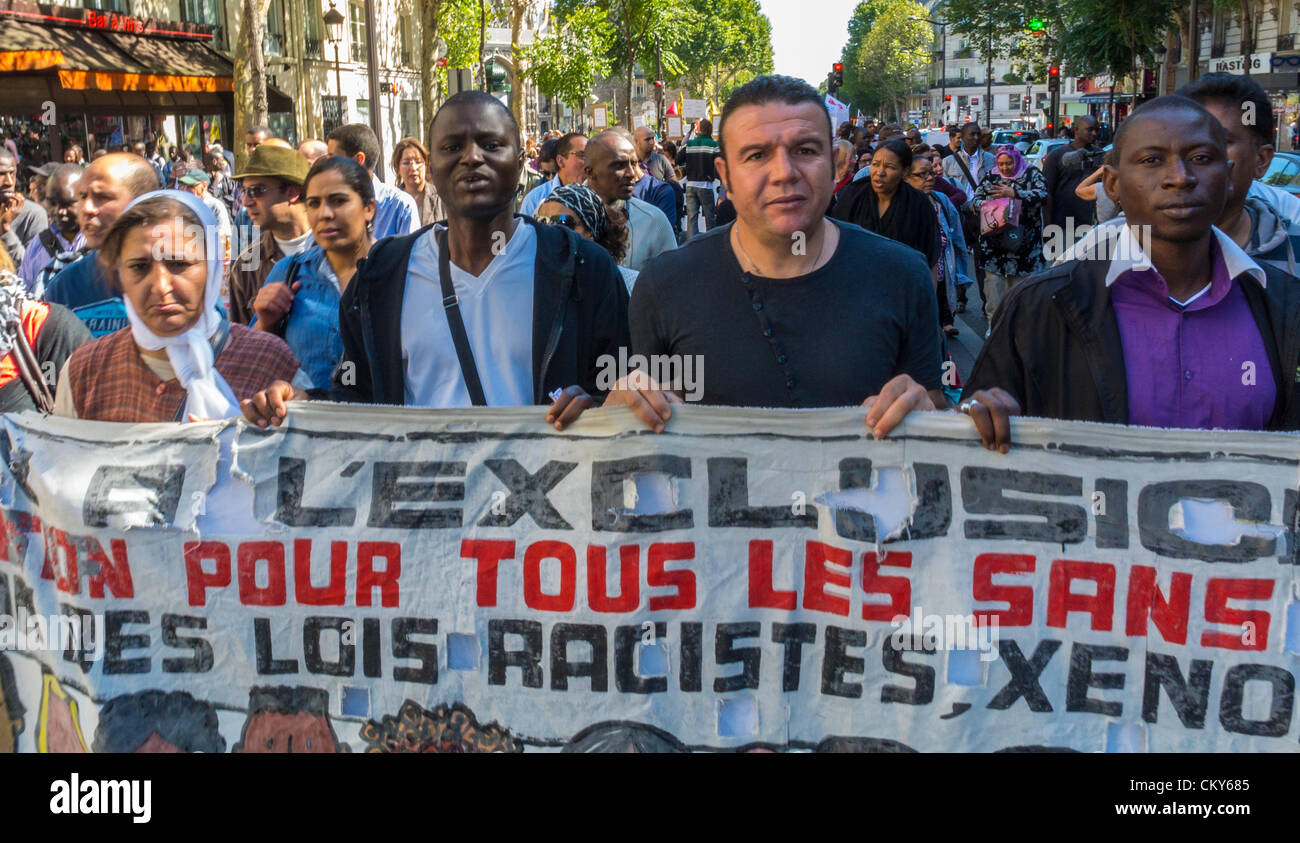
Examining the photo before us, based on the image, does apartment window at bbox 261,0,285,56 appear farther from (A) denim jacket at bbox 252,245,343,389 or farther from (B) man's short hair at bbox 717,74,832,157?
(B) man's short hair at bbox 717,74,832,157

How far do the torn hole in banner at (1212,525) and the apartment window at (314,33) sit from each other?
1469 inches

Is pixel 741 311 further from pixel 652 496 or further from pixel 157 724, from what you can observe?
pixel 157 724

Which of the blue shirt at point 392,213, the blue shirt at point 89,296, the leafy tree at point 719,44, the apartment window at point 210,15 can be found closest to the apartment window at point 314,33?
the apartment window at point 210,15

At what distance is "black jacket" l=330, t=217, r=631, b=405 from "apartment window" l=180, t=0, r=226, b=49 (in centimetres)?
2820

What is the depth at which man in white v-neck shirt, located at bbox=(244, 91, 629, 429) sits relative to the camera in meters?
3.38

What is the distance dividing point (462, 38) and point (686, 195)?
2399 cm

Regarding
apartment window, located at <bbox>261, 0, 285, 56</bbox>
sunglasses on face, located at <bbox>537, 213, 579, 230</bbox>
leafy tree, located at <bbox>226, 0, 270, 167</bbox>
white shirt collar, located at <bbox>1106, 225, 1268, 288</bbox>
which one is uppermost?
apartment window, located at <bbox>261, 0, 285, 56</bbox>

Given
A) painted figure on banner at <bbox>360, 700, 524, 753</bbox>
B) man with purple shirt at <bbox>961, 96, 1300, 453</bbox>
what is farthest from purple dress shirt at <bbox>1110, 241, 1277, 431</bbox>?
painted figure on banner at <bbox>360, 700, 524, 753</bbox>

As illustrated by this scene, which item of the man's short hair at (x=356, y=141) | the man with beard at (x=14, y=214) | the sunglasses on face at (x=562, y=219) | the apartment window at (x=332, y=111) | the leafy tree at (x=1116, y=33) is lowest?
the sunglasses on face at (x=562, y=219)

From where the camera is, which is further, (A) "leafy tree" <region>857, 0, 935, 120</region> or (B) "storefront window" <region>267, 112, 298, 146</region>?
(A) "leafy tree" <region>857, 0, 935, 120</region>

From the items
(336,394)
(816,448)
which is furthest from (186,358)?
(816,448)

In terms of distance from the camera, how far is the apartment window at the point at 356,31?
4072 cm

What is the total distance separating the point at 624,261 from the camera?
6.29 meters

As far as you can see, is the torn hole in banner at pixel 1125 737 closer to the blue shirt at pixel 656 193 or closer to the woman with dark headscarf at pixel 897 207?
the woman with dark headscarf at pixel 897 207
